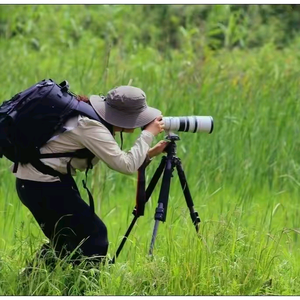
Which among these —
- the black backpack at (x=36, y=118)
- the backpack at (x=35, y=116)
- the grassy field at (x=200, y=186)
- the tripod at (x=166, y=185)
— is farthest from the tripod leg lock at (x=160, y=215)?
the backpack at (x=35, y=116)

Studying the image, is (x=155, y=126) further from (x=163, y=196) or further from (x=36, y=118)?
(x=36, y=118)

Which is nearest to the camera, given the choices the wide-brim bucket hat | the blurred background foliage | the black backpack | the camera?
the black backpack

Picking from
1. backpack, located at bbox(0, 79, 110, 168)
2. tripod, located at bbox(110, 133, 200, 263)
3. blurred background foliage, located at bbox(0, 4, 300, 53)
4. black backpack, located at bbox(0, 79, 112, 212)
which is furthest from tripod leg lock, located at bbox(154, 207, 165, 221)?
blurred background foliage, located at bbox(0, 4, 300, 53)

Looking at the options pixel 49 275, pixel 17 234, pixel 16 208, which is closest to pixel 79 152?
pixel 49 275

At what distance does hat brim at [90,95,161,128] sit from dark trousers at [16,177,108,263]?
39 centimetres

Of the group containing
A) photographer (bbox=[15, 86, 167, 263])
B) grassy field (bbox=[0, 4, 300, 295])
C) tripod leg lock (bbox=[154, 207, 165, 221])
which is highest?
photographer (bbox=[15, 86, 167, 263])

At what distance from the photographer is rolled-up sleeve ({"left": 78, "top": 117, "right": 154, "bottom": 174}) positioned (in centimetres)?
480

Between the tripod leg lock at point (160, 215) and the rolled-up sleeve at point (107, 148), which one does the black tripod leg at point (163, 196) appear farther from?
the rolled-up sleeve at point (107, 148)

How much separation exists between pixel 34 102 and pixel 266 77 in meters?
4.84

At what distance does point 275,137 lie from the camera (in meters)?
7.91

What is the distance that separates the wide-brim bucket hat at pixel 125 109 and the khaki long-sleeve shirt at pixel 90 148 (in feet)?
0.24

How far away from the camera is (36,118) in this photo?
15.7ft

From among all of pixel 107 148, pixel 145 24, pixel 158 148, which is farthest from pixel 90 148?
pixel 145 24

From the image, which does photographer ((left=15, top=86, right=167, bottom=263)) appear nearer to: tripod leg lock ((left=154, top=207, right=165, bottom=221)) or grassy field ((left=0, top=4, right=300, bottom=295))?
grassy field ((left=0, top=4, right=300, bottom=295))
